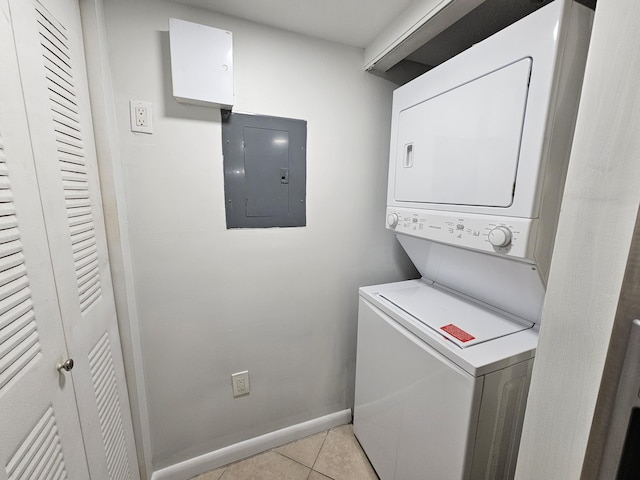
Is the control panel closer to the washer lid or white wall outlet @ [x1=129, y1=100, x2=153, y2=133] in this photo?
the washer lid

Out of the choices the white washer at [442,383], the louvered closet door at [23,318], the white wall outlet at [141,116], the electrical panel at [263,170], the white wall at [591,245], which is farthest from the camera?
the electrical panel at [263,170]

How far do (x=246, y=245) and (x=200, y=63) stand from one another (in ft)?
2.95

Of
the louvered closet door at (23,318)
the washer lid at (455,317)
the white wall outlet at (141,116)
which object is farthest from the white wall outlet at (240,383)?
the white wall outlet at (141,116)

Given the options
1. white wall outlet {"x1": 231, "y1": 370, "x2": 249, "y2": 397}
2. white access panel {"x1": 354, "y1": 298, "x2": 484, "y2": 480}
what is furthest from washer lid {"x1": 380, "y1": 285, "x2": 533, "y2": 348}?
white wall outlet {"x1": 231, "y1": 370, "x2": 249, "y2": 397}

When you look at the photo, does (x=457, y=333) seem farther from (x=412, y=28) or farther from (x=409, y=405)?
(x=412, y=28)

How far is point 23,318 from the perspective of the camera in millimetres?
653

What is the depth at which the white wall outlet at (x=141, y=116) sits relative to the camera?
1.21 meters

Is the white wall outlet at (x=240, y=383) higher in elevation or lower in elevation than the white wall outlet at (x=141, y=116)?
lower

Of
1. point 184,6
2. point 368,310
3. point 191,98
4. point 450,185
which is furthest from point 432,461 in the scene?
point 184,6

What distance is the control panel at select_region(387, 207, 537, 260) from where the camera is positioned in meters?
0.89

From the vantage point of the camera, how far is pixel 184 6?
4.02ft

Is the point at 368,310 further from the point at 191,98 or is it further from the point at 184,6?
the point at 184,6

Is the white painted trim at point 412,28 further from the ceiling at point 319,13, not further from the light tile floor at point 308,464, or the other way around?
the light tile floor at point 308,464

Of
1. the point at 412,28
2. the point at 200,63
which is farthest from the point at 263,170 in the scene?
the point at 412,28
